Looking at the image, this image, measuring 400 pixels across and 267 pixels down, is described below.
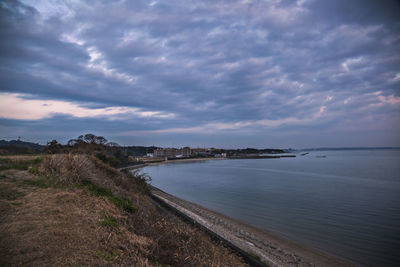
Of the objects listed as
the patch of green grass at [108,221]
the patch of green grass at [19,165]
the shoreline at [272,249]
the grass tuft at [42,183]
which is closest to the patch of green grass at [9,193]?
the grass tuft at [42,183]

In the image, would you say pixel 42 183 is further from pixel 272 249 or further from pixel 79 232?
pixel 272 249

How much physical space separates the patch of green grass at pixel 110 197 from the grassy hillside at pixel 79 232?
0.11ft

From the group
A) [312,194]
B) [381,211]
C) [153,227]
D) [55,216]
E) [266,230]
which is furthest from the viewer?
[312,194]

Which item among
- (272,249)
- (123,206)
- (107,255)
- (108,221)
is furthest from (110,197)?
(272,249)

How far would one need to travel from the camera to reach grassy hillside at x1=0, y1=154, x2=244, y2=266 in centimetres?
401

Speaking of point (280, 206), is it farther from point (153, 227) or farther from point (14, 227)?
point (14, 227)

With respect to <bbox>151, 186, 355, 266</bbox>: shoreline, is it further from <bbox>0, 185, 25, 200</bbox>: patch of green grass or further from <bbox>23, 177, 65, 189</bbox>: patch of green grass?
<bbox>0, 185, 25, 200</bbox>: patch of green grass

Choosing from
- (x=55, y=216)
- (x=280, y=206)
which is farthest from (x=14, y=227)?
(x=280, y=206)

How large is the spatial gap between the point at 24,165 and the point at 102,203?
21.2 feet

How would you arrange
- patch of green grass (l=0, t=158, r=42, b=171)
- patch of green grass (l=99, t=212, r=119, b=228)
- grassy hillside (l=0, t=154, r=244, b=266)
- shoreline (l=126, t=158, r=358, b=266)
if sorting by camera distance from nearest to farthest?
grassy hillside (l=0, t=154, r=244, b=266), patch of green grass (l=99, t=212, r=119, b=228), shoreline (l=126, t=158, r=358, b=266), patch of green grass (l=0, t=158, r=42, b=171)

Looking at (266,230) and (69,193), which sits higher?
(69,193)

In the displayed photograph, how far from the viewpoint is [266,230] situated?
42.1ft

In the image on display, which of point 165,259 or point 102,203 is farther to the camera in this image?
point 102,203

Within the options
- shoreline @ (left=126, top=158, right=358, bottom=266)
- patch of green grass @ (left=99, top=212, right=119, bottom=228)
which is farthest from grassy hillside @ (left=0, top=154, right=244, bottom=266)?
shoreline @ (left=126, top=158, right=358, bottom=266)
